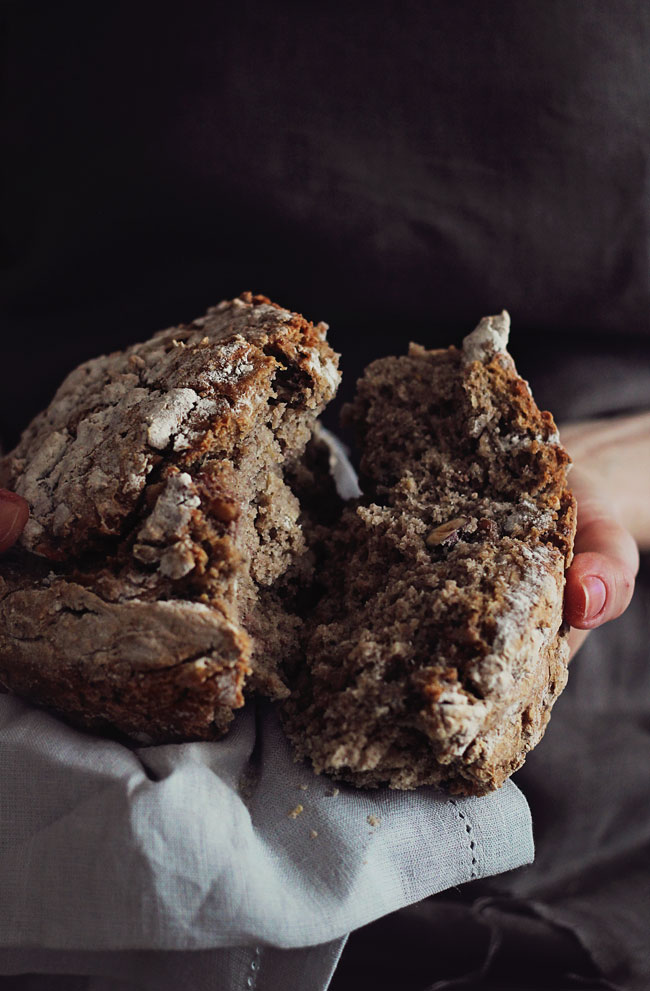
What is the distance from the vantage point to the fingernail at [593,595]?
1262 mm

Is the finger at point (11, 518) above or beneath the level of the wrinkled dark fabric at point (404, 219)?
beneath

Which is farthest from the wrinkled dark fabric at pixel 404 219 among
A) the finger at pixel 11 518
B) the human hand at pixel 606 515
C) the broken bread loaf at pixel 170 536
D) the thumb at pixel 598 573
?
the finger at pixel 11 518

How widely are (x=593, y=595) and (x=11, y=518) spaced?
0.95 metres

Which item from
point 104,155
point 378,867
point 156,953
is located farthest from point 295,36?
point 156,953

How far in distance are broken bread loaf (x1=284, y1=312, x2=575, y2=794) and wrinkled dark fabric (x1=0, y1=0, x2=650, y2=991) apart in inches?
28.5

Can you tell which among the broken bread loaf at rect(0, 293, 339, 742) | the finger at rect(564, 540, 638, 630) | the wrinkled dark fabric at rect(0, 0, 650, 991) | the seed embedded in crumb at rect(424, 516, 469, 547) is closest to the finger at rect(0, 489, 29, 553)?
the broken bread loaf at rect(0, 293, 339, 742)

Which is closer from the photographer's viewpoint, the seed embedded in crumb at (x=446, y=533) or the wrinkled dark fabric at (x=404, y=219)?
the seed embedded in crumb at (x=446, y=533)

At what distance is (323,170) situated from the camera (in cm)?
195

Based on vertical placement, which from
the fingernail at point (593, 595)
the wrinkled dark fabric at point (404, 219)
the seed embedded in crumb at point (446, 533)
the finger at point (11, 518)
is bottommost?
the finger at point (11, 518)

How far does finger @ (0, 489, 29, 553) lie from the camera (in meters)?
1.19

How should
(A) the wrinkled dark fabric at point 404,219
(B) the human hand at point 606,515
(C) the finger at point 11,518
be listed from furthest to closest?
(A) the wrinkled dark fabric at point 404,219, (B) the human hand at point 606,515, (C) the finger at point 11,518

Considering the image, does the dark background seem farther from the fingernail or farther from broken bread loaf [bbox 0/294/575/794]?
the fingernail

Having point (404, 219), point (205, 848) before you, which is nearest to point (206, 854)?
point (205, 848)

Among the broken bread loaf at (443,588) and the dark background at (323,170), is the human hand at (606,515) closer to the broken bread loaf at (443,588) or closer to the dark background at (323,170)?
the broken bread loaf at (443,588)
